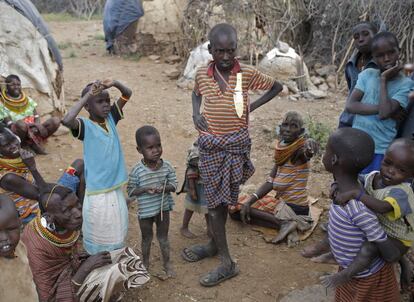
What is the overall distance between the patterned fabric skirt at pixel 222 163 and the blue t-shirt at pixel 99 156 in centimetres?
57

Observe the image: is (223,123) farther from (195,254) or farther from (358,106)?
(195,254)

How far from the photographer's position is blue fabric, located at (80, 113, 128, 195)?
9.29ft

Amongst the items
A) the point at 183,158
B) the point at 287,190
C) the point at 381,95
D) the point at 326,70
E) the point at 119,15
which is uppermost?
the point at 381,95

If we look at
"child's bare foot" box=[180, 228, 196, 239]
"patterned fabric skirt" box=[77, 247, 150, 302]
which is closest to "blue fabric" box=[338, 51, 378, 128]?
"child's bare foot" box=[180, 228, 196, 239]

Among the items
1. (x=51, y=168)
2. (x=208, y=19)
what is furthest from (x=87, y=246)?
(x=208, y=19)

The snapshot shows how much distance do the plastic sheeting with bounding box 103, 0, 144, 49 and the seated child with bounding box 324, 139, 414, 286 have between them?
8.95 metres

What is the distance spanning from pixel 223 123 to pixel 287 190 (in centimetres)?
98

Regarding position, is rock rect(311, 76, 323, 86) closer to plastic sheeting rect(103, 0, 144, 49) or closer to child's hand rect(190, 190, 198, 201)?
plastic sheeting rect(103, 0, 144, 49)

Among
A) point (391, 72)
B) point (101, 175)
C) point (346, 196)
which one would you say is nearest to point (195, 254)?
point (101, 175)

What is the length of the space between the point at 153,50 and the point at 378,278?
8765mm

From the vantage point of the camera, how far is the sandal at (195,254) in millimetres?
3453

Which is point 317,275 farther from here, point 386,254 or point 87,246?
point 87,246

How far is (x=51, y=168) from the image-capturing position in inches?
199

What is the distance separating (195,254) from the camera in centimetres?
347
